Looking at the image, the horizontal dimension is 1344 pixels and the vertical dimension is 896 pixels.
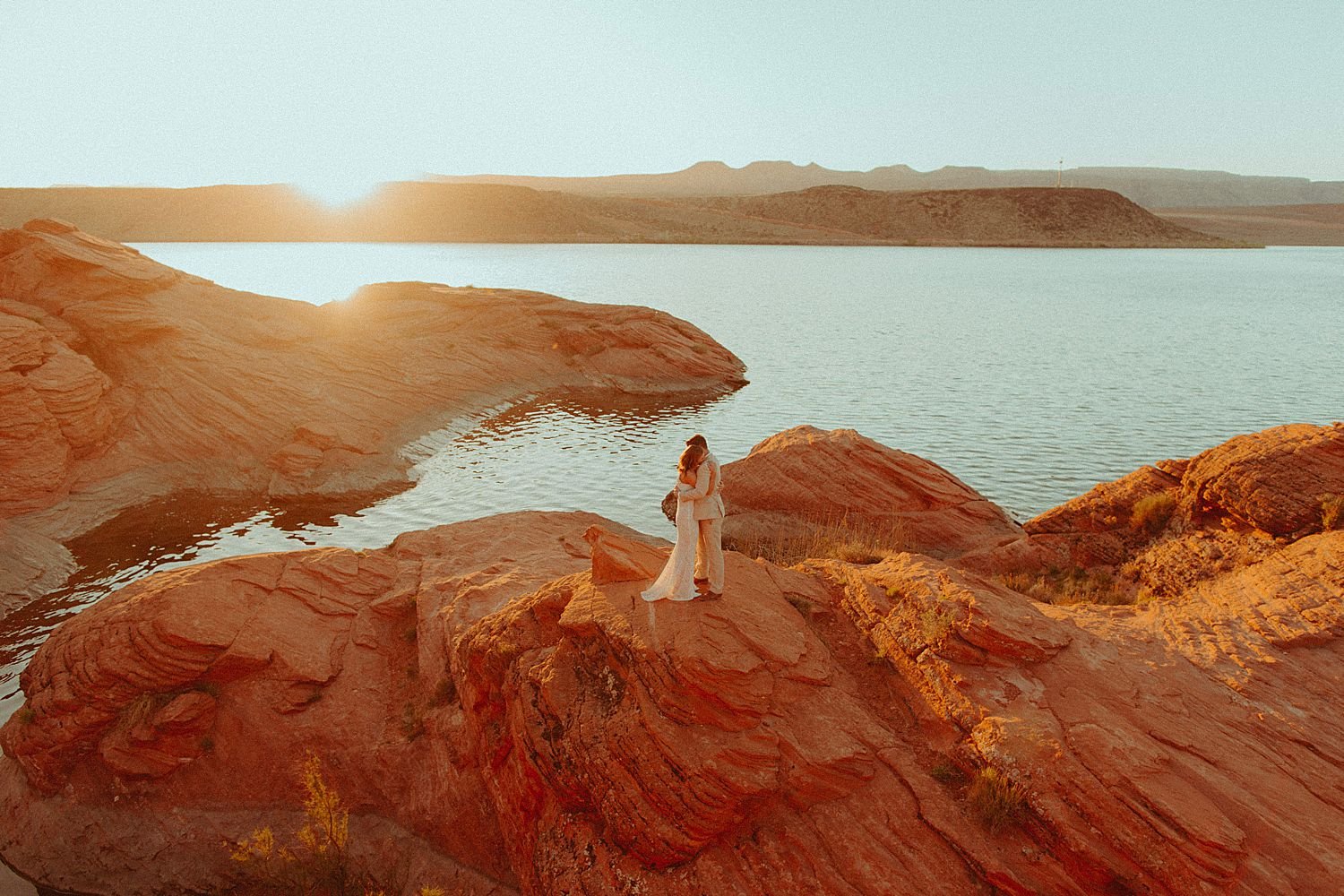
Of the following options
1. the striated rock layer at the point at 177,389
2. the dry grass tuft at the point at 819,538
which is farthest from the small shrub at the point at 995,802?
the striated rock layer at the point at 177,389

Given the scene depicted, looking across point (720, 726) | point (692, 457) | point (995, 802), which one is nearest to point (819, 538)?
point (692, 457)

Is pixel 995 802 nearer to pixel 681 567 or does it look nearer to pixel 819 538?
pixel 681 567

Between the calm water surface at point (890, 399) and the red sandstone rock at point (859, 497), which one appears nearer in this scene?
the red sandstone rock at point (859, 497)

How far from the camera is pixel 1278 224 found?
6865 inches

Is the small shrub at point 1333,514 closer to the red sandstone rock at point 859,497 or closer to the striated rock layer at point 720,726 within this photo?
the striated rock layer at point 720,726

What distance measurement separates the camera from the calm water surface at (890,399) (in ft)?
74.9

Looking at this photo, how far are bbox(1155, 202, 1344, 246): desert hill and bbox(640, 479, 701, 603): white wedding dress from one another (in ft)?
628

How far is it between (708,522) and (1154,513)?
10.2 m

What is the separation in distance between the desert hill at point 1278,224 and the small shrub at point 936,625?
190 meters

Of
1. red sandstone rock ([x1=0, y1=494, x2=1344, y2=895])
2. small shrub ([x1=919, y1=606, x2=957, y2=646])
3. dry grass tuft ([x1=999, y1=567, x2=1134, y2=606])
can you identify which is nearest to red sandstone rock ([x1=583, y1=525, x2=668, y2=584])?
red sandstone rock ([x1=0, y1=494, x2=1344, y2=895])

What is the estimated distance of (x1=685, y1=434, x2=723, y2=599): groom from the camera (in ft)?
31.9

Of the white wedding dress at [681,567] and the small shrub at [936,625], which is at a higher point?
the white wedding dress at [681,567]

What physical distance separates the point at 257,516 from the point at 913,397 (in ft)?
87.4

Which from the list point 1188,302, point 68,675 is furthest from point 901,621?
point 1188,302
